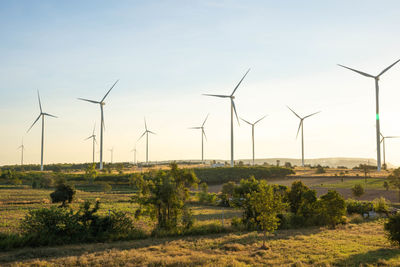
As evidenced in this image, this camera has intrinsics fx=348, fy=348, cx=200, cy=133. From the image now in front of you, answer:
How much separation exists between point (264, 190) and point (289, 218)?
486 inches

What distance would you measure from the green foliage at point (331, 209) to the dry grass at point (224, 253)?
654cm

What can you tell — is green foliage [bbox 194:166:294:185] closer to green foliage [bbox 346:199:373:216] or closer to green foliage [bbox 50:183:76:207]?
green foliage [bbox 50:183:76:207]

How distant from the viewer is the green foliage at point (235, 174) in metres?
132

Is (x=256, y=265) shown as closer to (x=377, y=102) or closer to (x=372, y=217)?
(x=372, y=217)

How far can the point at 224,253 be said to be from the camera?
84.2ft

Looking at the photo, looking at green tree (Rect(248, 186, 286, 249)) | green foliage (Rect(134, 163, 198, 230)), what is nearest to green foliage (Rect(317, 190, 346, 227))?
green tree (Rect(248, 186, 286, 249))

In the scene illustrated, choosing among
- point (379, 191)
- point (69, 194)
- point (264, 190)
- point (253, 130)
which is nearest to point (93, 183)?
point (69, 194)

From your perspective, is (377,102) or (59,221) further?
(377,102)

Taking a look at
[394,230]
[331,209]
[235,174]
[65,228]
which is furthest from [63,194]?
[235,174]

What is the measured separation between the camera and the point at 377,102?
9312 cm

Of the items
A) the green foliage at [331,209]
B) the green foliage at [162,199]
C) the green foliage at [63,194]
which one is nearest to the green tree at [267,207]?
the green foliage at [162,199]

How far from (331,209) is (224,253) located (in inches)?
753

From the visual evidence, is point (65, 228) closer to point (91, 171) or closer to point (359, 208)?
point (359, 208)

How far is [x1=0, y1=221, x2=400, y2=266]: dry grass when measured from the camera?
2255 cm
